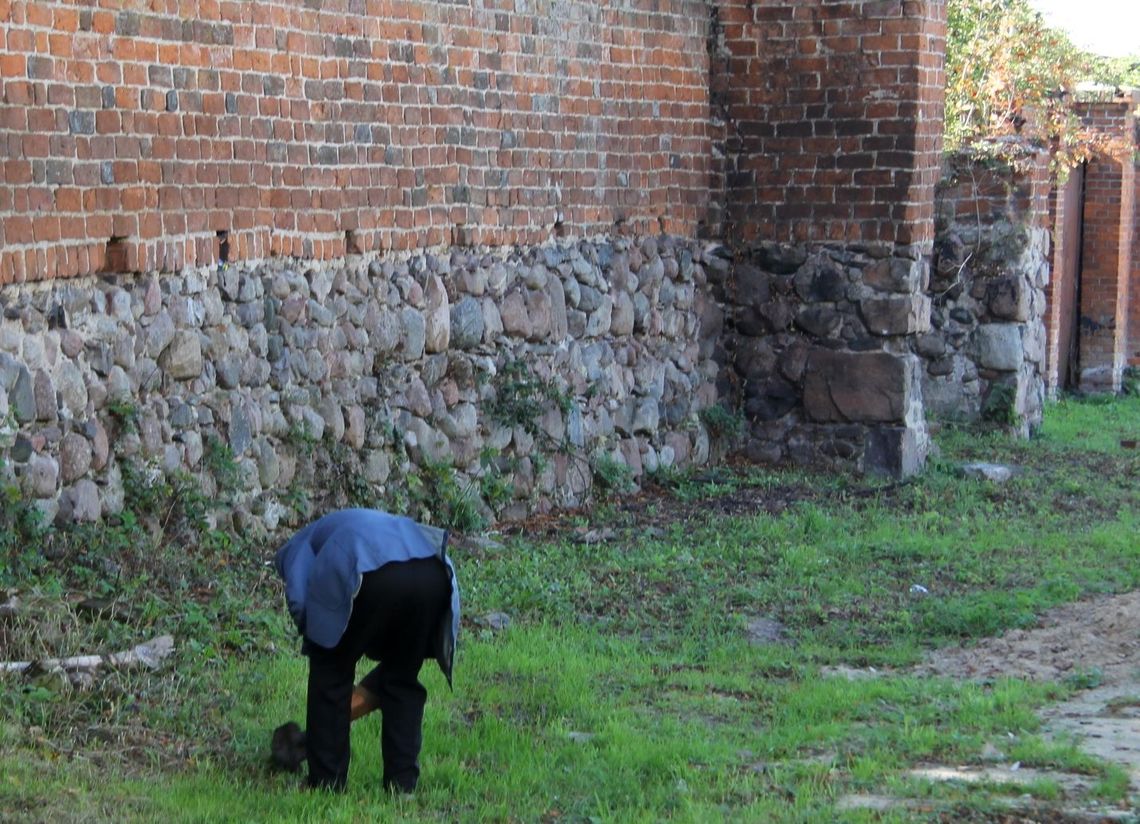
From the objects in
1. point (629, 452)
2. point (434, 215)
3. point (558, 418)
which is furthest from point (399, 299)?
point (629, 452)

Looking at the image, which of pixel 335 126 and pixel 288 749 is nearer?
pixel 288 749

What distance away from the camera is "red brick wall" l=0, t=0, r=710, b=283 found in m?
7.27

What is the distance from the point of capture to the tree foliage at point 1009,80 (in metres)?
16.0

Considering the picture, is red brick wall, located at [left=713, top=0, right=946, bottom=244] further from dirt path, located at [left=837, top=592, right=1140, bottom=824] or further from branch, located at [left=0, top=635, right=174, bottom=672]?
branch, located at [left=0, top=635, right=174, bottom=672]

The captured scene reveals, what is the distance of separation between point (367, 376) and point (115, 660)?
3.36 m

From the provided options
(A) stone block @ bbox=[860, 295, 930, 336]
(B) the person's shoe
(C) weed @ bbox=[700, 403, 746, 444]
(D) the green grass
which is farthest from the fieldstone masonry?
(B) the person's shoe

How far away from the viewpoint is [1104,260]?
20.1 m

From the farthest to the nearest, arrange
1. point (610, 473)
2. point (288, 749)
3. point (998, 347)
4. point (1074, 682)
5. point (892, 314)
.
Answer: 1. point (998, 347)
2. point (892, 314)
3. point (610, 473)
4. point (1074, 682)
5. point (288, 749)

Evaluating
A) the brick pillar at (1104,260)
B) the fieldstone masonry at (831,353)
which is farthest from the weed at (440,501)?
the brick pillar at (1104,260)

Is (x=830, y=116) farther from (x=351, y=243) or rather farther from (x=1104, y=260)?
(x=1104, y=260)

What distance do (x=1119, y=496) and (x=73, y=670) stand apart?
8.10 metres

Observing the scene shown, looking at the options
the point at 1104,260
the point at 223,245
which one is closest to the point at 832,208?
the point at 223,245

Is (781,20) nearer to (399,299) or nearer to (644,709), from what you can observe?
(399,299)

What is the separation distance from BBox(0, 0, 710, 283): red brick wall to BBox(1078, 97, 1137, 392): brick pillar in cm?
871
